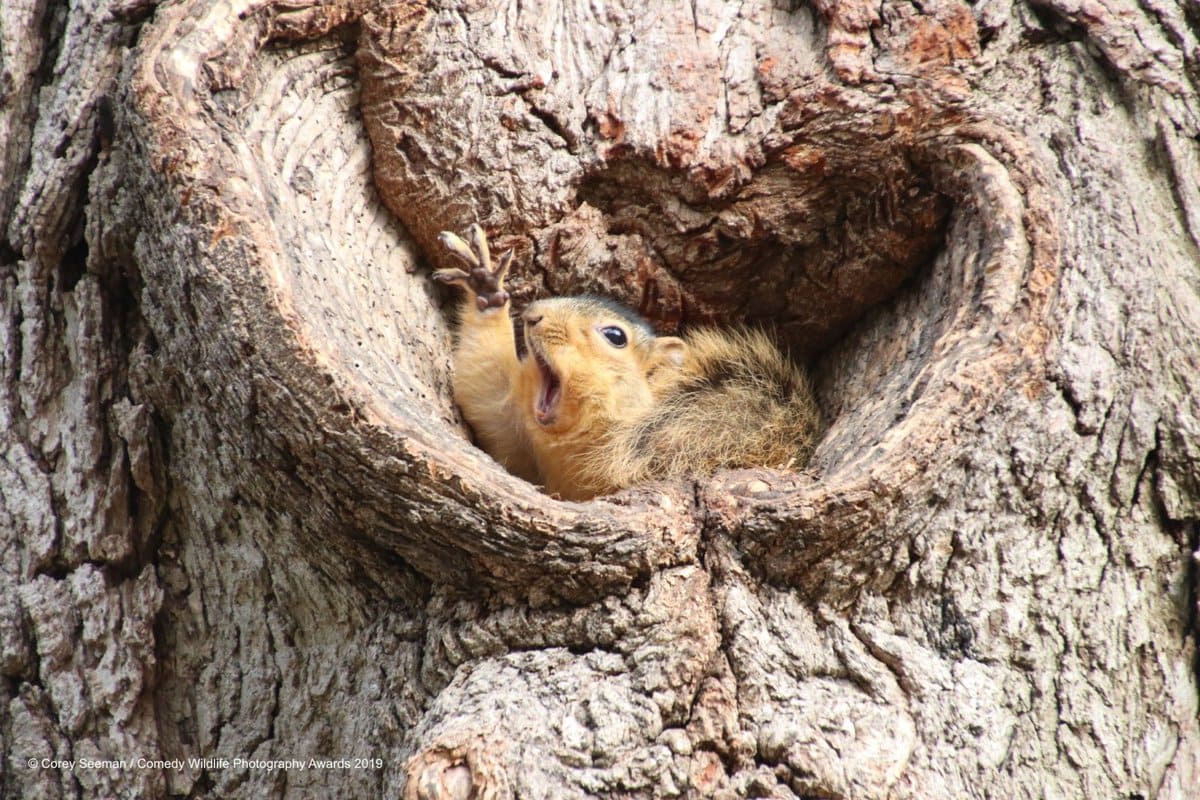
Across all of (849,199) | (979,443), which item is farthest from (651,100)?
(979,443)

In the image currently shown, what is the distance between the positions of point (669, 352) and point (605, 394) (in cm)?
36

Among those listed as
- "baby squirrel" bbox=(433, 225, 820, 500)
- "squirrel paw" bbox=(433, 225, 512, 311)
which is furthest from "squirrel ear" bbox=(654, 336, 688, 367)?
"squirrel paw" bbox=(433, 225, 512, 311)

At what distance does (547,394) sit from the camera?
12.8 feet

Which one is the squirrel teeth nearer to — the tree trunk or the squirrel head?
the squirrel head

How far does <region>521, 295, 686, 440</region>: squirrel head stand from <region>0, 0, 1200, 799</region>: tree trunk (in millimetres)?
166

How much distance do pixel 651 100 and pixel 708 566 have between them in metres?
1.64

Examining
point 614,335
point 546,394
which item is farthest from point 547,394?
point 614,335

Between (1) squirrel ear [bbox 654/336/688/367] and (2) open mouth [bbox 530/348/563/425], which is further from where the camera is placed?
(1) squirrel ear [bbox 654/336/688/367]

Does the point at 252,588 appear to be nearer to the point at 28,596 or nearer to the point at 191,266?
the point at 28,596

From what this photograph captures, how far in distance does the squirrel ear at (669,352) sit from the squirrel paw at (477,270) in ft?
2.24

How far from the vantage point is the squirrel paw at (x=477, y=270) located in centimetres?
353

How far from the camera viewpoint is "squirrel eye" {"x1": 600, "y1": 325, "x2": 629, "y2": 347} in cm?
392

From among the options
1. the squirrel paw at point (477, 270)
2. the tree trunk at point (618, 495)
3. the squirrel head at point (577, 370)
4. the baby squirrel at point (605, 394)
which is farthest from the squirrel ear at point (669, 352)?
the squirrel paw at point (477, 270)

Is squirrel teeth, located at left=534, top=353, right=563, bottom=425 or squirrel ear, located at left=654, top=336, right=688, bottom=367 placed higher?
squirrel ear, located at left=654, top=336, right=688, bottom=367
